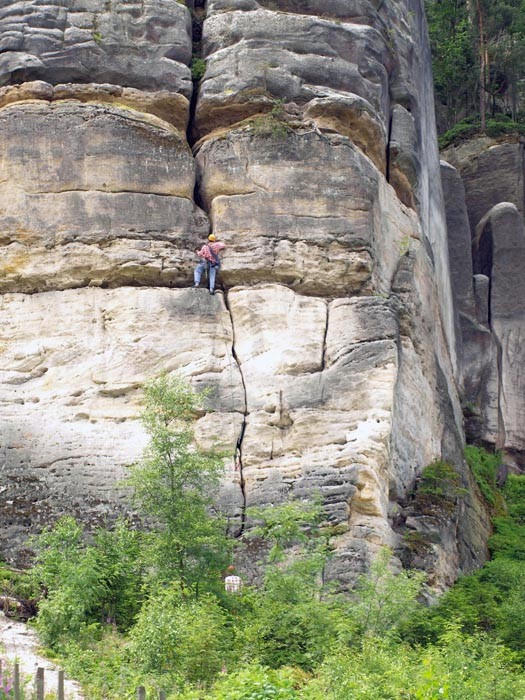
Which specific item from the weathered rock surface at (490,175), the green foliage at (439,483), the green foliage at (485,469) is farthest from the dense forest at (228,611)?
the weathered rock surface at (490,175)

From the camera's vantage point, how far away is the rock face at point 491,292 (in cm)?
3212

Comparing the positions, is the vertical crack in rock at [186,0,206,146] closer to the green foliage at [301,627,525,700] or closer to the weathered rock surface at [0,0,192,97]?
the weathered rock surface at [0,0,192,97]

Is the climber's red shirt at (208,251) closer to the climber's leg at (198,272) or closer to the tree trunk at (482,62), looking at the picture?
the climber's leg at (198,272)

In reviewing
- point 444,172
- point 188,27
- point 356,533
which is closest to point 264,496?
point 356,533

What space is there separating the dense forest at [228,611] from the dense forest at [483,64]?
2246cm

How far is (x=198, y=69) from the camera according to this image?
85.2ft

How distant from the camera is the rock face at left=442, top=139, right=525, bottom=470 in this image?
1265 inches

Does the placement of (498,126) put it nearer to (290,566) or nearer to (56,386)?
(56,386)

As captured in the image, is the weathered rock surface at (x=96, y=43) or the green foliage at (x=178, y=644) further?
the weathered rock surface at (x=96, y=43)

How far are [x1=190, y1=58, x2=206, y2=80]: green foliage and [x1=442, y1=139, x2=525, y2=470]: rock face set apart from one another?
32.0 ft

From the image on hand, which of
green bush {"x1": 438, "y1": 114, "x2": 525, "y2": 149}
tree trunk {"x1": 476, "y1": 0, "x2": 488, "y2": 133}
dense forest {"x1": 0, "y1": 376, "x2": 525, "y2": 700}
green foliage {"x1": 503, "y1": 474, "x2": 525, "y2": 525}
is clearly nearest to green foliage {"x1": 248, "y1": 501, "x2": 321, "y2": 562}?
dense forest {"x1": 0, "y1": 376, "x2": 525, "y2": 700}

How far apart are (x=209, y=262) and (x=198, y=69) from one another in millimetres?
4351

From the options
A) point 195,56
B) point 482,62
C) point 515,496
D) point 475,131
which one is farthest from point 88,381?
point 482,62

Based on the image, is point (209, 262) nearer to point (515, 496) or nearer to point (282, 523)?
point (282, 523)
